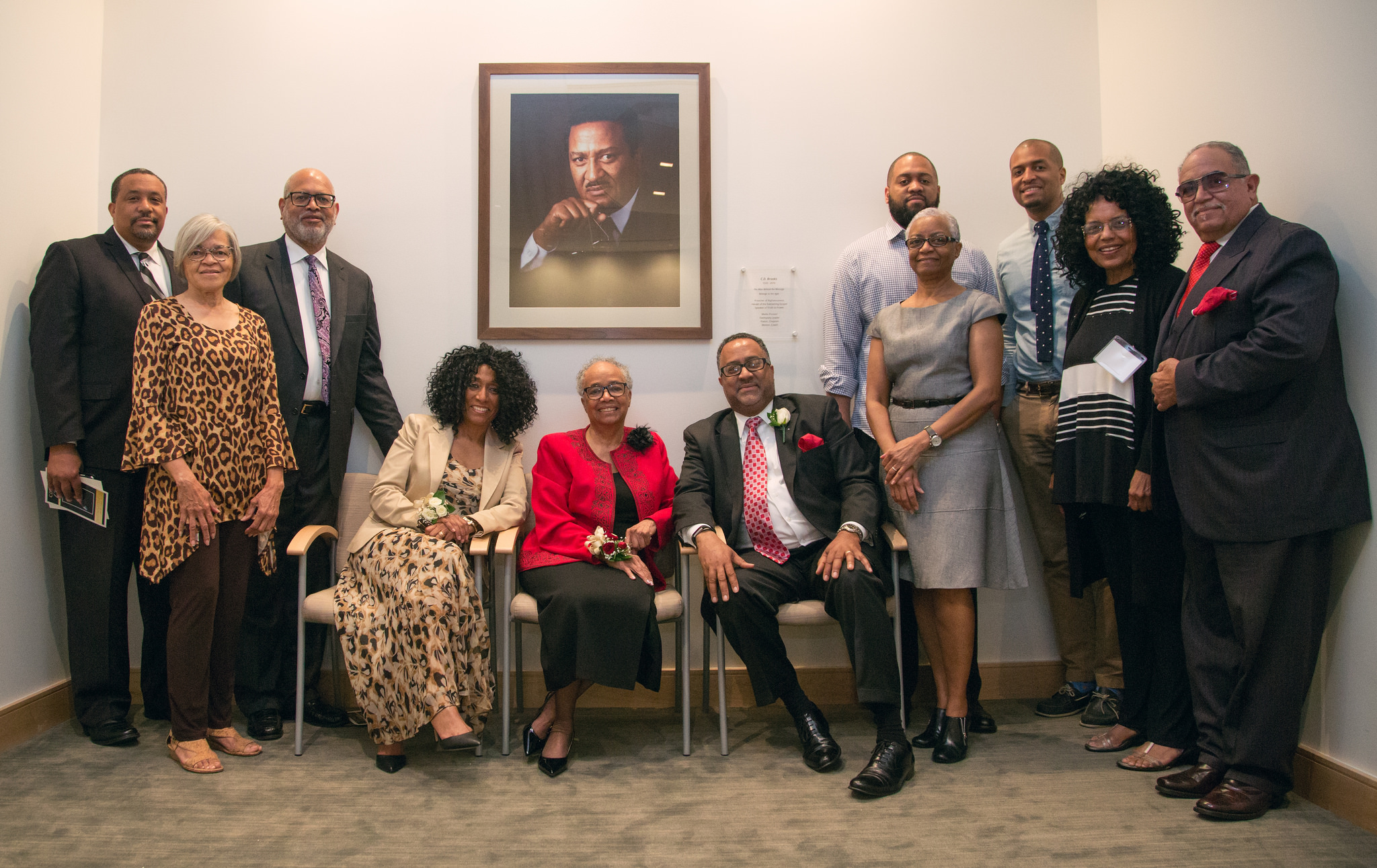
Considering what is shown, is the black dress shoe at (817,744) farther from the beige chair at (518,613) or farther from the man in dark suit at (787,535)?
the beige chair at (518,613)

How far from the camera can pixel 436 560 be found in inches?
117

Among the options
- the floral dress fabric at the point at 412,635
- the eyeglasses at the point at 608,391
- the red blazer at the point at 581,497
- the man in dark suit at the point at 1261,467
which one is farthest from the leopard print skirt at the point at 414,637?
the man in dark suit at the point at 1261,467

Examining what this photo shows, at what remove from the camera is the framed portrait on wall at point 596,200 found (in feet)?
12.2

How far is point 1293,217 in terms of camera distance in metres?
2.79

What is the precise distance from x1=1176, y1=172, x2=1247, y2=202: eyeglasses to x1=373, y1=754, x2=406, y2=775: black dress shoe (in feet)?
10.7

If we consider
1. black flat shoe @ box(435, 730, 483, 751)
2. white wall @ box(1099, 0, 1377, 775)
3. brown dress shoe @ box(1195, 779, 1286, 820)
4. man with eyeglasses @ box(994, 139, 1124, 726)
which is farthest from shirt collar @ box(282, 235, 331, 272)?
brown dress shoe @ box(1195, 779, 1286, 820)

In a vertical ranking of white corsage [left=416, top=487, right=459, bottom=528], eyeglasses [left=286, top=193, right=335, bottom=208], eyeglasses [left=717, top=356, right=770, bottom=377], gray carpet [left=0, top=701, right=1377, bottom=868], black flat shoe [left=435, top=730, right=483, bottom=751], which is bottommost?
gray carpet [left=0, top=701, right=1377, bottom=868]

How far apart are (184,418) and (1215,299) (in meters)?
3.43

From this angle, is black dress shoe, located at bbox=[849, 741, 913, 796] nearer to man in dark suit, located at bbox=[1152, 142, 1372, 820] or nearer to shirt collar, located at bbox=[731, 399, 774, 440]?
man in dark suit, located at bbox=[1152, 142, 1372, 820]

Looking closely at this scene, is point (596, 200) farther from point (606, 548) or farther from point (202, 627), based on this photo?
point (202, 627)

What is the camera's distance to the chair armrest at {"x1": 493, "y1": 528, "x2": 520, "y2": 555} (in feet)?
9.91

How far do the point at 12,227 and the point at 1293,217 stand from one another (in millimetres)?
4716

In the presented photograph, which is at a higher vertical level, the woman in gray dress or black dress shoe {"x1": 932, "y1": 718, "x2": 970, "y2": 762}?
the woman in gray dress

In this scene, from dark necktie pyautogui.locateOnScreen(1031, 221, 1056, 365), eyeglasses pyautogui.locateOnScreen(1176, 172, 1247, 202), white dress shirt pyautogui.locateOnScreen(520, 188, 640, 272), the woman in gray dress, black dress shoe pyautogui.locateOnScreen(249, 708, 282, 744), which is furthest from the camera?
white dress shirt pyautogui.locateOnScreen(520, 188, 640, 272)
